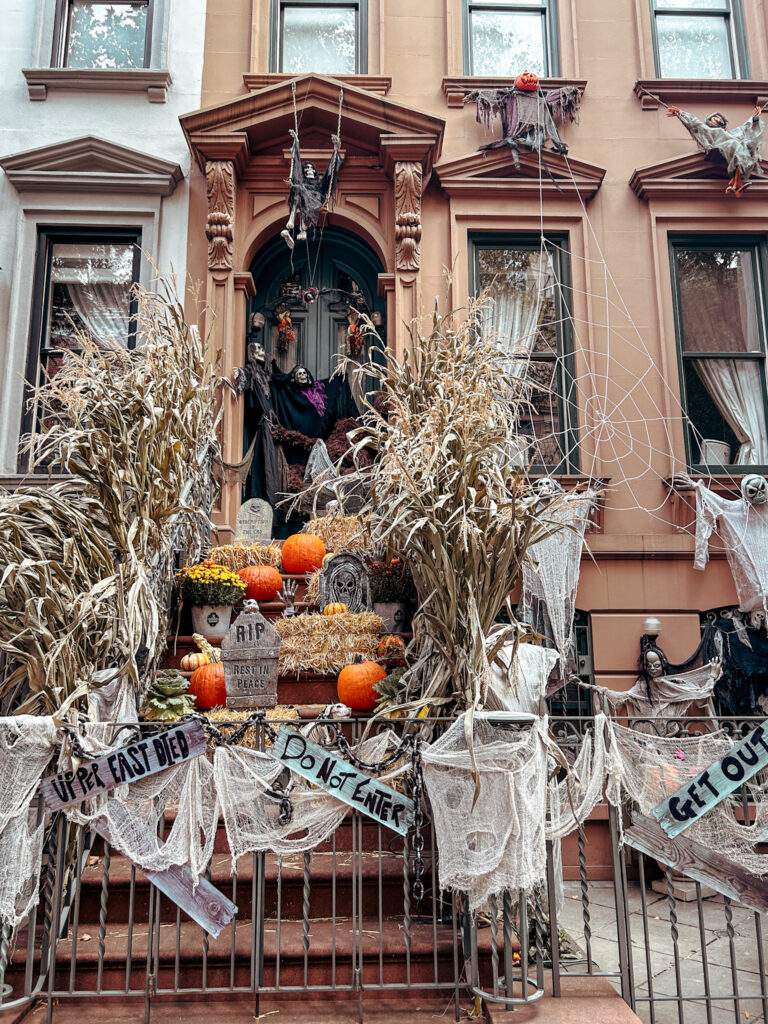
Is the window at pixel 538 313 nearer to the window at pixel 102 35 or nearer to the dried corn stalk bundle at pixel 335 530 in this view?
the dried corn stalk bundle at pixel 335 530

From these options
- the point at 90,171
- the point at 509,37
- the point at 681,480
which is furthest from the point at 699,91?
the point at 90,171

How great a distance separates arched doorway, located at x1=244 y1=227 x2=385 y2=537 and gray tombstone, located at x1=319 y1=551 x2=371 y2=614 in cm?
194

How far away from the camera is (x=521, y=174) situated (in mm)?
9062

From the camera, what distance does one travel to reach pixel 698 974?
4.98m

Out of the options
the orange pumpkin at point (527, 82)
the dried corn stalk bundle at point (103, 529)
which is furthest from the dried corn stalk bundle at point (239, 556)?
the orange pumpkin at point (527, 82)

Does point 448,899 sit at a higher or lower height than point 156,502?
lower

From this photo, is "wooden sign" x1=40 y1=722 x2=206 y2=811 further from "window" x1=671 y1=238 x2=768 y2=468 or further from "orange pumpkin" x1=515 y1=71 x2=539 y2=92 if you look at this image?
"orange pumpkin" x1=515 y1=71 x2=539 y2=92

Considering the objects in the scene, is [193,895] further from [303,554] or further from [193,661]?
[303,554]

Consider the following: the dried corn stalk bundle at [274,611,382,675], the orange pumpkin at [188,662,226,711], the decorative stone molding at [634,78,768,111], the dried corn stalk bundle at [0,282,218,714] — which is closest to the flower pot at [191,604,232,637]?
the dried corn stalk bundle at [0,282,218,714]

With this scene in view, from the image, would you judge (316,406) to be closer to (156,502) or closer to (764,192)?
(156,502)

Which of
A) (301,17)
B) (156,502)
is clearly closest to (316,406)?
(156,502)

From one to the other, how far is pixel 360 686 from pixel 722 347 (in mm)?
5576

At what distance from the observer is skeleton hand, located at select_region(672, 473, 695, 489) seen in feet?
26.8

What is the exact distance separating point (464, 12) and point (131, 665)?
8301mm
